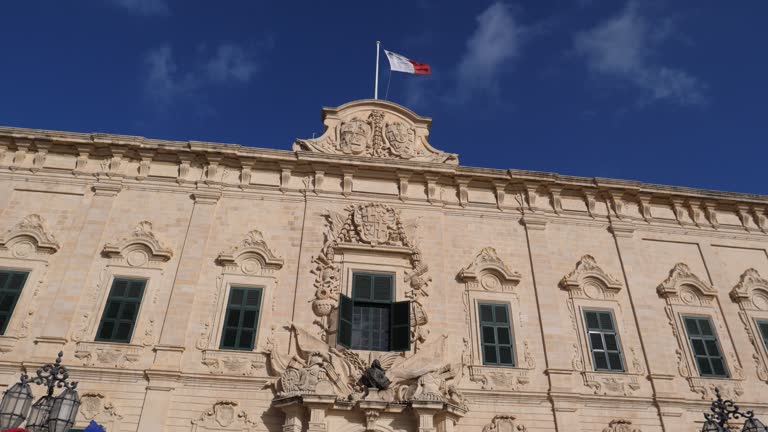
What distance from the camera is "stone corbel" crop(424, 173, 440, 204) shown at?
16.7m

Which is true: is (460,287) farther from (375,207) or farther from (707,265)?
(707,265)

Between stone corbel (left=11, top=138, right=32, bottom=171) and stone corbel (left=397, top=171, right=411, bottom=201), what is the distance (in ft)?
35.4

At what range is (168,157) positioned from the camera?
54.0 feet

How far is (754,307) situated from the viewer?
53.2 ft

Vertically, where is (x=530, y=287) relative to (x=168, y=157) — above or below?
below

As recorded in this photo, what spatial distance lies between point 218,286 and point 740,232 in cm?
1612

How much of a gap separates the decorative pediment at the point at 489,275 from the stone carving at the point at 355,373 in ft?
7.48

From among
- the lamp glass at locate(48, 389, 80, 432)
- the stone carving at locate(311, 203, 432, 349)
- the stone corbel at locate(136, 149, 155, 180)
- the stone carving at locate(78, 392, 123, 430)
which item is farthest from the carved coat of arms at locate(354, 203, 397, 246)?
the lamp glass at locate(48, 389, 80, 432)

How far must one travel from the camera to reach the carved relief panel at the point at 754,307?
15.2 m

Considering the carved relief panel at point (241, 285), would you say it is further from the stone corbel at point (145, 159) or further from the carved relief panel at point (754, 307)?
the carved relief panel at point (754, 307)

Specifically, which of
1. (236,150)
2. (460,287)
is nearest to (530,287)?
(460,287)

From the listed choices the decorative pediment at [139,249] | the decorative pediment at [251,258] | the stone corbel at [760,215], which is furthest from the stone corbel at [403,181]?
the stone corbel at [760,215]

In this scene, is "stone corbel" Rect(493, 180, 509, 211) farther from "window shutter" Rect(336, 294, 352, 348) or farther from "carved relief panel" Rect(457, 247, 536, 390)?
"window shutter" Rect(336, 294, 352, 348)

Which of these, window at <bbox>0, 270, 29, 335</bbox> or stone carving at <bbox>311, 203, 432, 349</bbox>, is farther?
stone carving at <bbox>311, 203, 432, 349</bbox>
